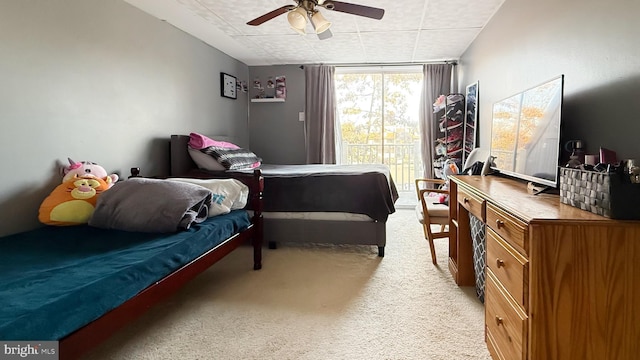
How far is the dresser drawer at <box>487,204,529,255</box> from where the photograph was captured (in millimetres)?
1236

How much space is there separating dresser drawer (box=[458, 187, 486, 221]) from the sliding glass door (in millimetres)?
3198

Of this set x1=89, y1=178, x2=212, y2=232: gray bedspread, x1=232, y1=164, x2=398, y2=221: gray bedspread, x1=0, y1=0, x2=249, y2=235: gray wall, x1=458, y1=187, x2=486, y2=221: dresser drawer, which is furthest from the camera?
x1=232, y1=164, x2=398, y2=221: gray bedspread

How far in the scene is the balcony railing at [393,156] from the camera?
5.66 m

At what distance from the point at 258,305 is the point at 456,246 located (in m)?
1.51

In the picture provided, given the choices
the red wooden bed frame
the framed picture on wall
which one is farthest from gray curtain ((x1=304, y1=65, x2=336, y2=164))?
the red wooden bed frame

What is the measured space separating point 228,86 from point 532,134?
12.6 feet

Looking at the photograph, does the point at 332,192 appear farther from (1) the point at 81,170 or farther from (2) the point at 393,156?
(2) the point at 393,156

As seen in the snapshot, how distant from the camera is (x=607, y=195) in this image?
3.77ft

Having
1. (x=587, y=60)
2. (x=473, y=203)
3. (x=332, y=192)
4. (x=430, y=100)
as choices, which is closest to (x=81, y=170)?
(x=332, y=192)

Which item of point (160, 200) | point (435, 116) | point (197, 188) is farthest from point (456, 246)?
point (435, 116)

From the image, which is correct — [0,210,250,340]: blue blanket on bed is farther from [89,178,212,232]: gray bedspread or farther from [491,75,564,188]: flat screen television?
[491,75,564,188]: flat screen television

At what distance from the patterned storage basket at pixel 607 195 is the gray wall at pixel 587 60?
1.02 feet

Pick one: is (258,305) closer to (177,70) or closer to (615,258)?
(615,258)

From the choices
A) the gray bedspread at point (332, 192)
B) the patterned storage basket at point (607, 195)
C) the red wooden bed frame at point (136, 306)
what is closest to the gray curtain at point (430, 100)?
the gray bedspread at point (332, 192)
